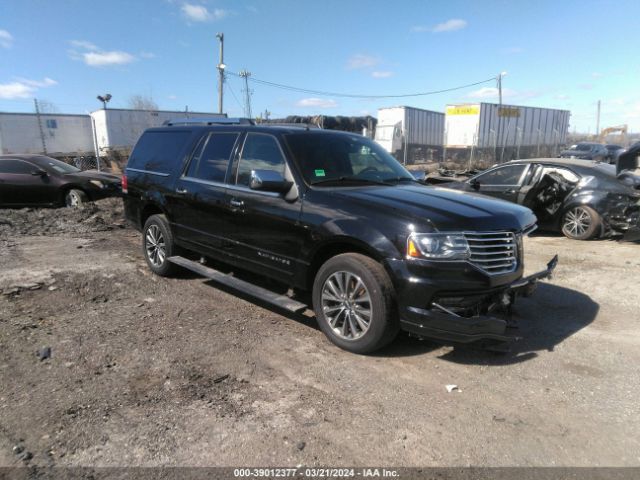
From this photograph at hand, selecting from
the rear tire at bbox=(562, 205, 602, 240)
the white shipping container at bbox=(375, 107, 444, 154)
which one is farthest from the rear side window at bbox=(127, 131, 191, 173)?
the white shipping container at bbox=(375, 107, 444, 154)

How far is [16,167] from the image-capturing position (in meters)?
11.3

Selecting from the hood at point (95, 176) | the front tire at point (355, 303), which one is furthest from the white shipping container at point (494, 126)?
the front tire at point (355, 303)

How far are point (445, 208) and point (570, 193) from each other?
5.80 m

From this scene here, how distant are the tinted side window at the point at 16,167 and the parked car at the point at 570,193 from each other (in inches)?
390

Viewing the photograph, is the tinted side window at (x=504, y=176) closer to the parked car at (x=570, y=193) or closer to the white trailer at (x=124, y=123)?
the parked car at (x=570, y=193)

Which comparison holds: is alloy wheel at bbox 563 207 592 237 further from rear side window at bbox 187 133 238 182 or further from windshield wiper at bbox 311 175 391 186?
rear side window at bbox 187 133 238 182

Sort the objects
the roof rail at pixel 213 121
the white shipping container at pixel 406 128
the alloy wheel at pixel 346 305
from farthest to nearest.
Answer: the white shipping container at pixel 406 128 < the roof rail at pixel 213 121 < the alloy wheel at pixel 346 305

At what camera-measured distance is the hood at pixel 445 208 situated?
3539 millimetres

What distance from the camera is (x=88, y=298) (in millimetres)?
5297

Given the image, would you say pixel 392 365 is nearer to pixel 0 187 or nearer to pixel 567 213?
pixel 567 213

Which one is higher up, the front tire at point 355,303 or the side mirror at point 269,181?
the side mirror at point 269,181

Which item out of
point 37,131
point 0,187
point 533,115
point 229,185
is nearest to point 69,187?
point 0,187

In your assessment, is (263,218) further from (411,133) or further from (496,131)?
(496,131)

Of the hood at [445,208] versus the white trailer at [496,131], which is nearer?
the hood at [445,208]
